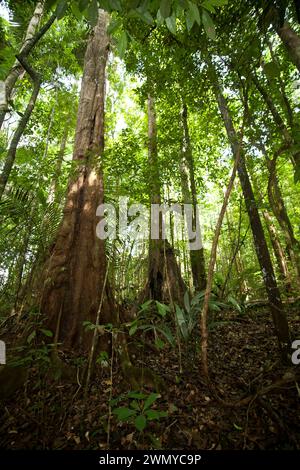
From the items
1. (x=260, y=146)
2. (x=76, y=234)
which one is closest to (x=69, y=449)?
(x=76, y=234)

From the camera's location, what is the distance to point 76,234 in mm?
3502

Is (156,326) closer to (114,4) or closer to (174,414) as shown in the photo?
(174,414)

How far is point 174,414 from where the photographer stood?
2293 millimetres

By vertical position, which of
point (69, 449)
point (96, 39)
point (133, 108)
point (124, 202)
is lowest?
point (69, 449)

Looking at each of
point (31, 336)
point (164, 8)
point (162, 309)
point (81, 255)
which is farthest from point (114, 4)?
point (31, 336)

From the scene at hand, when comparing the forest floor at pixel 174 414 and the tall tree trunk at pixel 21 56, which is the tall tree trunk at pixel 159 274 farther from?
the tall tree trunk at pixel 21 56

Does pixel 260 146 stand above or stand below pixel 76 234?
above

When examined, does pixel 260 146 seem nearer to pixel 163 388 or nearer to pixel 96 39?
pixel 163 388

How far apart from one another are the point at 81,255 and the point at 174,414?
208cm

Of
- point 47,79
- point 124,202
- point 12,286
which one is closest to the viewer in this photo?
point 124,202

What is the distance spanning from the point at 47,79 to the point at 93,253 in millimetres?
5987

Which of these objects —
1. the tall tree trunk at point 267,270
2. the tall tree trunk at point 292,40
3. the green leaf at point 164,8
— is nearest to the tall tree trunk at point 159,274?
the tall tree trunk at point 267,270

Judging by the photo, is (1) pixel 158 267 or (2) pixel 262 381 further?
(1) pixel 158 267

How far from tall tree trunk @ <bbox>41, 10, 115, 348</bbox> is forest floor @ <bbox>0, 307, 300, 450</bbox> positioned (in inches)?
24.3
